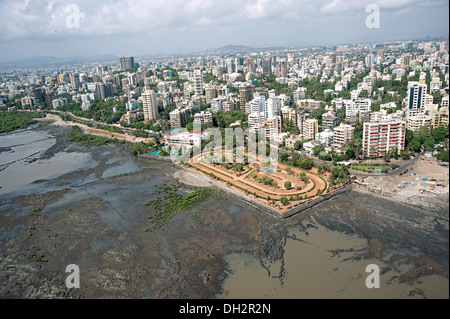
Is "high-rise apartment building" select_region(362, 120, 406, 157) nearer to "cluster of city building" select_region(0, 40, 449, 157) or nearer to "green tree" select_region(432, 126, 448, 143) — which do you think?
"cluster of city building" select_region(0, 40, 449, 157)

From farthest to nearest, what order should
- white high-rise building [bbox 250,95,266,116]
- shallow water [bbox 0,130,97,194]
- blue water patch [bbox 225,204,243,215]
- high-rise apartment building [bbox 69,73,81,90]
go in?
high-rise apartment building [bbox 69,73,81,90], white high-rise building [bbox 250,95,266,116], shallow water [bbox 0,130,97,194], blue water patch [bbox 225,204,243,215]

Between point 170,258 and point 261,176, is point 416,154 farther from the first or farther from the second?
point 170,258

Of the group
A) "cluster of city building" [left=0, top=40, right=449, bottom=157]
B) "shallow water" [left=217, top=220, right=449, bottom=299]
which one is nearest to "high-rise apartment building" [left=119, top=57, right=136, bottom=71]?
"cluster of city building" [left=0, top=40, right=449, bottom=157]

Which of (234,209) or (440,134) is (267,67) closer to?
(440,134)

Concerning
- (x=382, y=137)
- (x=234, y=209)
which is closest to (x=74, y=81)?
(x=234, y=209)

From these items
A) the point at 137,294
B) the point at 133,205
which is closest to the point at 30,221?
the point at 133,205

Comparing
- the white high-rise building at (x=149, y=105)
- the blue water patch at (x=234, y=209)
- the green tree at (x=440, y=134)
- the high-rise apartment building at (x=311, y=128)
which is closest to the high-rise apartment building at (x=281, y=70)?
the white high-rise building at (x=149, y=105)
